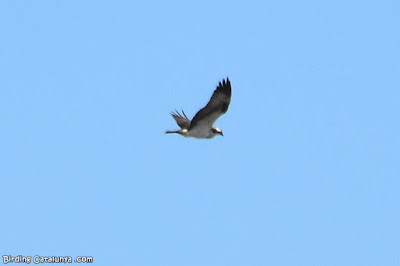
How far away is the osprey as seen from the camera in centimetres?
3281

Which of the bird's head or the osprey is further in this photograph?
the bird's head

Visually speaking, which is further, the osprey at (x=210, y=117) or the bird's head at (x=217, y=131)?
the bird's head at (x=217, y=131)

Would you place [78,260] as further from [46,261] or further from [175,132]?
[175,132]

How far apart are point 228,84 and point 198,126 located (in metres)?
2.52

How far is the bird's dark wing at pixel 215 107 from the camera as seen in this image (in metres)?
32.8

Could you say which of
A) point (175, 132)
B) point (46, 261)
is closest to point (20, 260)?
point (46, 261)

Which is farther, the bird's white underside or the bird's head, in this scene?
the bird's head

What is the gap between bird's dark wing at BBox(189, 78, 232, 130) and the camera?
32.8 m

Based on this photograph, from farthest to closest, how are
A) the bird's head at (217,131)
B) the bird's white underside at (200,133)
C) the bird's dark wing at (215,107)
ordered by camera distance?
the bird's head at (217,131)
the bird's white underside at (200,133)
the bird's dark wing at (215,107)

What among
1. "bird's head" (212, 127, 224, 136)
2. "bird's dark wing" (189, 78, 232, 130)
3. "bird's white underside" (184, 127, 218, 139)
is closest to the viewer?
"bird's dark wing" (189, 78, 232, 130)

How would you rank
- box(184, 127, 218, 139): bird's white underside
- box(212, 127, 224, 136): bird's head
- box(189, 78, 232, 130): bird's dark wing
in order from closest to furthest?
box(189, 78, 232, 130): bird's dark wing, box(184, 127, 218, 139): bird's white underside, box(212, 127, 224, 136): bird's head

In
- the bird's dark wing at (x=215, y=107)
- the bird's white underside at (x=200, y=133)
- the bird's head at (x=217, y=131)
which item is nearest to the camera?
the bird's dark wing at (x=215, y=107)

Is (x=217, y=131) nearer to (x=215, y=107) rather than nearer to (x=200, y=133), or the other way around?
(x=200, y=133)

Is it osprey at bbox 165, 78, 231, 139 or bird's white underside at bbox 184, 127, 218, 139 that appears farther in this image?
bird's white underside at bbox 184, 127, 218, 139
